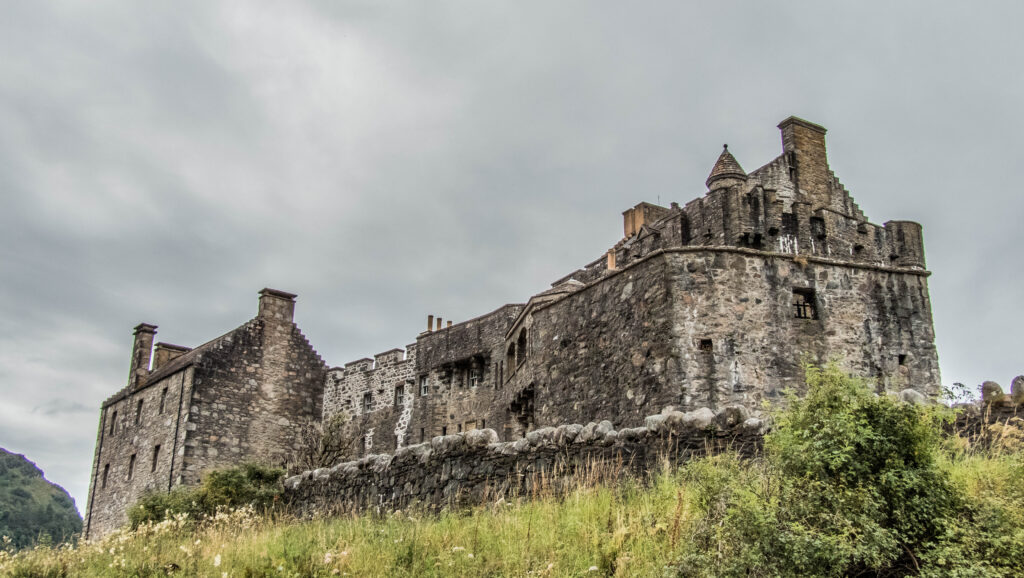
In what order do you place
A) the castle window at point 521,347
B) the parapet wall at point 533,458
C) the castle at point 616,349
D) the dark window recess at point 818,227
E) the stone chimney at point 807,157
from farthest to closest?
the stone chimney at point 807,157
the dark window recess at point 818,227
the castle window at point 521,347
the castle at point 616,349
the parapet wall at point 533,458

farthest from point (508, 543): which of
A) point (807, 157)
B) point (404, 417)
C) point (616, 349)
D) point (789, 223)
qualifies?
point (404, 417)

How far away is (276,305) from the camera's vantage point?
32000 mm

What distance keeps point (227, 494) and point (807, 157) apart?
74.4ft

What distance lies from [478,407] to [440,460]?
19.5m

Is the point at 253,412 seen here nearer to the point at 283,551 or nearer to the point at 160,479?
the point at 160,479

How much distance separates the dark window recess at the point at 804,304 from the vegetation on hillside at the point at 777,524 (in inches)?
272

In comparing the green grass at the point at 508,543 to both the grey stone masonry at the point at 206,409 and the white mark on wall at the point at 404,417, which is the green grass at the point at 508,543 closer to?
the grey stone masonry at the point at 206,409

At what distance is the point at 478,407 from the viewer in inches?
1238

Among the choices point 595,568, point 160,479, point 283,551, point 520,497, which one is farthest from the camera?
point 160,479

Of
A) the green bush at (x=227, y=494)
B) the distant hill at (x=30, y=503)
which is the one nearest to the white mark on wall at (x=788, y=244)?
the green bush at (x=227, y=494)

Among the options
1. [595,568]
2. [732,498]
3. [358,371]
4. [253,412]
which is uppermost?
[358,371]

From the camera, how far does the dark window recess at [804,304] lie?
52.8ft

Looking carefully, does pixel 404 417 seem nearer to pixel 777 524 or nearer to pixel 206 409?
pixel 206 409

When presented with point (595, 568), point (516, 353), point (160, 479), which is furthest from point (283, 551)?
point (160, 479)
